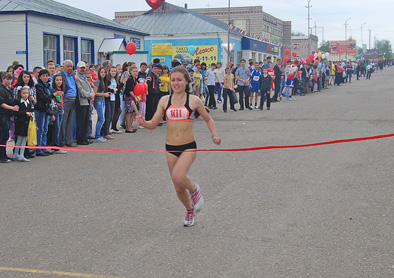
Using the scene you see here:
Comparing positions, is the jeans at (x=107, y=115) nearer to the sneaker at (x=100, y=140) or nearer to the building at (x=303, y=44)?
the sneaker at (x=100, y=140)

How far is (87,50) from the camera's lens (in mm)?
27203

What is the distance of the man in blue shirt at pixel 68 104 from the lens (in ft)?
38.1

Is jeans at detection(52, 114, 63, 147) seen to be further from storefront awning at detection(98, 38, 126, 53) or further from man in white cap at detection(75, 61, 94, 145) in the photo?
storefront awning at detection(98, 38, 126, 53)

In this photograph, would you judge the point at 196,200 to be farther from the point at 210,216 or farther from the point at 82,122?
the point at 82,122

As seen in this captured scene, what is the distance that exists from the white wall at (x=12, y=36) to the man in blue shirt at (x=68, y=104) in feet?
36.5

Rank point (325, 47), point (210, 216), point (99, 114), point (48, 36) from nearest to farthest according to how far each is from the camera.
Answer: point (210, 216) → point (99, 114) → point (48, 36) → point (325, 47)

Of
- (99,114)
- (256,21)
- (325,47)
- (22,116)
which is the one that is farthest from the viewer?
(325,47)

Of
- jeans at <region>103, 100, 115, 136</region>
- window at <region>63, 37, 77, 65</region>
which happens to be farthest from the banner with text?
jeans at <region>103, 100, 115, 136</region>

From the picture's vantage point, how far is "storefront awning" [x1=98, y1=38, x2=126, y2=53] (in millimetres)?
27894

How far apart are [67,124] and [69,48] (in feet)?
47.6

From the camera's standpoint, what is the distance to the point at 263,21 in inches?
3118

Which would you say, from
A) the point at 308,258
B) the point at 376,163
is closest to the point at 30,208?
the point at 308,258

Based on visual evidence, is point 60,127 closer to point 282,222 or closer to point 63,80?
point 63,80

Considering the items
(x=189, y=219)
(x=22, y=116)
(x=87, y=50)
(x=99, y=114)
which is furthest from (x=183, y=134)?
(x=87, y=50)
